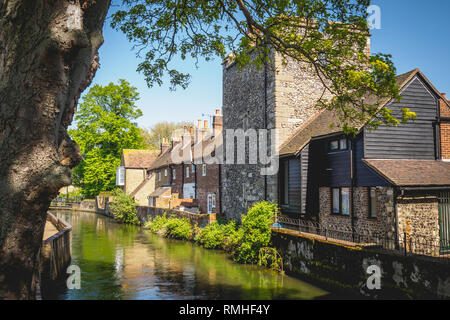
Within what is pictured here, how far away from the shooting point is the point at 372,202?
14.1m

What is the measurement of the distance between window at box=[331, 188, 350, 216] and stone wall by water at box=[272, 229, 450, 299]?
223 cm

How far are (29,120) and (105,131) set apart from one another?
43.1m

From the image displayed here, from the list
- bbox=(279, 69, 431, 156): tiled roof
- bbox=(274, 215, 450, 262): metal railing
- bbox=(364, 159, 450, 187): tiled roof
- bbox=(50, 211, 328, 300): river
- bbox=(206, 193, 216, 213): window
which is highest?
bbox=(279, 69, 431, 156): tiled roof

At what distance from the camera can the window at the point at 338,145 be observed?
50.8ft

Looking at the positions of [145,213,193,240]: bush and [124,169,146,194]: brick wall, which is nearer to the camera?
[145,213,193,240]: bush

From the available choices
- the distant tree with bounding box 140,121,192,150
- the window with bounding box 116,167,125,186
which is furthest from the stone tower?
the distant tree with bounding box 140,121,192,150

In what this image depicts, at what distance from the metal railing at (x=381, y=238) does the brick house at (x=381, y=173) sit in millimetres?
129

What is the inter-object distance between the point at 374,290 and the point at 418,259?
1.88m

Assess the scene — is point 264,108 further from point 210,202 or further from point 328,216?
point 210,202

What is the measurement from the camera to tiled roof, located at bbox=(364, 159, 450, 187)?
42.0 feet

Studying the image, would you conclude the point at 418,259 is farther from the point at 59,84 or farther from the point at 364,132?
the point at 59,84

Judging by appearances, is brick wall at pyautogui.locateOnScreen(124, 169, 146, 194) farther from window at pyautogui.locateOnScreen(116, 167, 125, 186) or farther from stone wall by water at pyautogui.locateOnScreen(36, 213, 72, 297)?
stone wall by water at pyautogui.locateOnScreen(36, 213, 72, 297)
